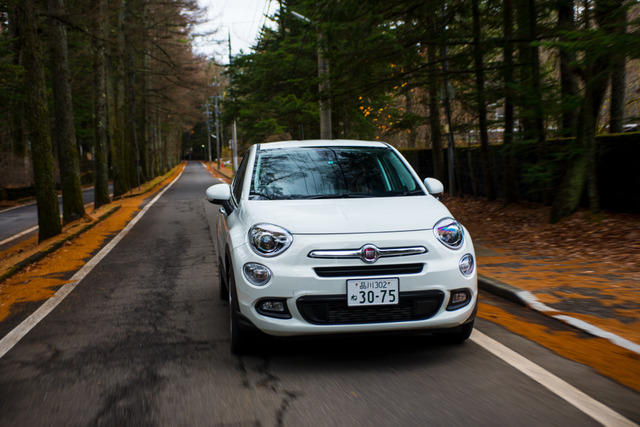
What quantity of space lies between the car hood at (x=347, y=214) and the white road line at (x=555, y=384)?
1.12 metres

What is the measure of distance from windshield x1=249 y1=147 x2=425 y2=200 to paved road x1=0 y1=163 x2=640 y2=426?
1300 mm

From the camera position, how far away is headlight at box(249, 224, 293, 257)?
405 centimetres

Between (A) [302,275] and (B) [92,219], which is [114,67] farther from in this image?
(A) [302,275]

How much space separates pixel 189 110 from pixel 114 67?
1492cm

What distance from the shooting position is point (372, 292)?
3.93m

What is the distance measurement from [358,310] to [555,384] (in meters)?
1.36

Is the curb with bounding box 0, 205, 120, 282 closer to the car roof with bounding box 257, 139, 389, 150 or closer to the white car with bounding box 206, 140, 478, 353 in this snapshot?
the car roof with bounding box 257, 139, 389, 150

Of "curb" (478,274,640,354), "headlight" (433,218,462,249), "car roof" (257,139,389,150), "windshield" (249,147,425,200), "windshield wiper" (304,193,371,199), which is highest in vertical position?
"car roof" (257,139,389,150)

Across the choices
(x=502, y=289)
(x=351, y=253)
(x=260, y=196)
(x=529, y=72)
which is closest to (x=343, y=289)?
(x=351, y=253)

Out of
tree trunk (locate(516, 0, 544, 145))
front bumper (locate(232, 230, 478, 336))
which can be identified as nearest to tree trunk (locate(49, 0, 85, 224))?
tree trunk (locate(516, 0, 544, 145))

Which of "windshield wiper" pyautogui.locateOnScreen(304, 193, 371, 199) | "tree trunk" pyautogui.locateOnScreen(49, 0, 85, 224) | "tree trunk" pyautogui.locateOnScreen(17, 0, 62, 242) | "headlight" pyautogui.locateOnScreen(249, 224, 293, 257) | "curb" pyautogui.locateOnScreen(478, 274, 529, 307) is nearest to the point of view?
"headlight" pyautogui.locateOnScreen(249, 224, 293, 257)

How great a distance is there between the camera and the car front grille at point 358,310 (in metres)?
3.93

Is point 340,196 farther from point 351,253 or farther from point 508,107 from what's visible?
point 508,107

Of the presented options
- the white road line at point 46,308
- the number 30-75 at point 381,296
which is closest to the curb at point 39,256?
the white road line at point 46,308
